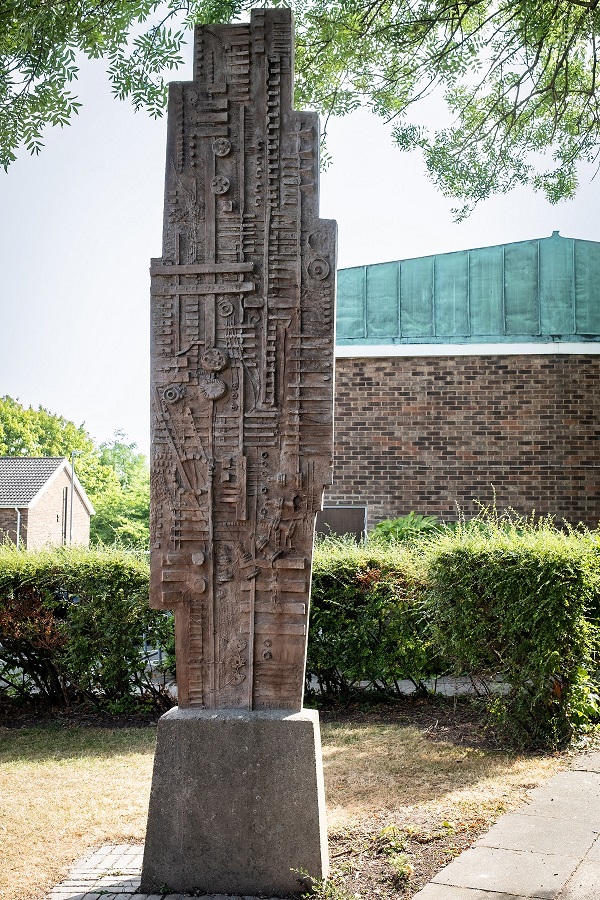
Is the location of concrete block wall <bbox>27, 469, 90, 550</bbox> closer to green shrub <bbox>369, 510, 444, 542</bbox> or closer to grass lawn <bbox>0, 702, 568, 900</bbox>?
green shrub <bbox>369, 510, 444, 542</bbox>

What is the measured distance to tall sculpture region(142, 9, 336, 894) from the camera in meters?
4.51

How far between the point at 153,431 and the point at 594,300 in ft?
36.6

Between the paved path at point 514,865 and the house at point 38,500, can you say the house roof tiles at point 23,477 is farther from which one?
the paved path at point 514,865

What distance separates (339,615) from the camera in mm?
8852

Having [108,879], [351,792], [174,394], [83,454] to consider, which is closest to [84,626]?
[351,792]

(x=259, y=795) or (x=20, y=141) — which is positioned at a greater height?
(x=20, y=141)

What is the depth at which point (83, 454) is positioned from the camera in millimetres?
66625

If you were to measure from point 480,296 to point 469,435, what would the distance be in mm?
2485

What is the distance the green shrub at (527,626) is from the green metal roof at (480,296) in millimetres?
6975

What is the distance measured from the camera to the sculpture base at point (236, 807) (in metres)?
4.24

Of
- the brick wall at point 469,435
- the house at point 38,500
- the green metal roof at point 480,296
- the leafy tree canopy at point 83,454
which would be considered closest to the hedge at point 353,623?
the brick wall at point 469,435

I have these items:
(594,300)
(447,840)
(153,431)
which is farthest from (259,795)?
(594,300)

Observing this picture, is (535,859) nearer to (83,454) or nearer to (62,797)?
(62,797)

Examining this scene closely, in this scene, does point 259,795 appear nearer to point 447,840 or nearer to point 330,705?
point 447,840
